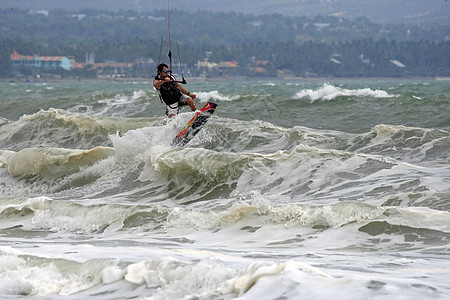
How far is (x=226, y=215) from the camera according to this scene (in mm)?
10875

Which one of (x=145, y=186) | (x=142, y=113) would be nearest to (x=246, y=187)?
(x=145, y=186)

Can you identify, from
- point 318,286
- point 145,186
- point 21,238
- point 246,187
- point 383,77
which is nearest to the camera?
point 318,286

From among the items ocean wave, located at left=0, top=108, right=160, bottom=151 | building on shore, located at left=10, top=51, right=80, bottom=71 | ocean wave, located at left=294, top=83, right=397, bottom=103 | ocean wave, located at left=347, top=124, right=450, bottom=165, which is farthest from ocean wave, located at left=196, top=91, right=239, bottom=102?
building on shore, located at left=10, top=51, right=80, bottom=71

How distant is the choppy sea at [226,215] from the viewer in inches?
281

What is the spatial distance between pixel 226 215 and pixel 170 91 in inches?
242

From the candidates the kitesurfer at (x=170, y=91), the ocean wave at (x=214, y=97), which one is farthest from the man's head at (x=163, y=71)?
the ocean wave at (x=214, y=97)

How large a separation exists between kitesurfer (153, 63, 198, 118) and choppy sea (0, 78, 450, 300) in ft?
1.93

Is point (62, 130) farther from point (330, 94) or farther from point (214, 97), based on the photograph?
point (214, 97)

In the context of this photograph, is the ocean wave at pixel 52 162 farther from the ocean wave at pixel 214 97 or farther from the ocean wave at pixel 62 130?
the ocean wave at pixel 214 97

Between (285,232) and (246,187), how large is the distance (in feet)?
11.4

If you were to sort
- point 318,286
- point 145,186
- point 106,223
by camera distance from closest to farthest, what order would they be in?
point 318,286 → point 106,223 → point 145,186

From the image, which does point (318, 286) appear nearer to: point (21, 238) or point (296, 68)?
point (21, 238)

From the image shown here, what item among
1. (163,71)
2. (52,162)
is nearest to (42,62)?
(52,162)

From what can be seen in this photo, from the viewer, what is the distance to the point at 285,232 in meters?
10.0
